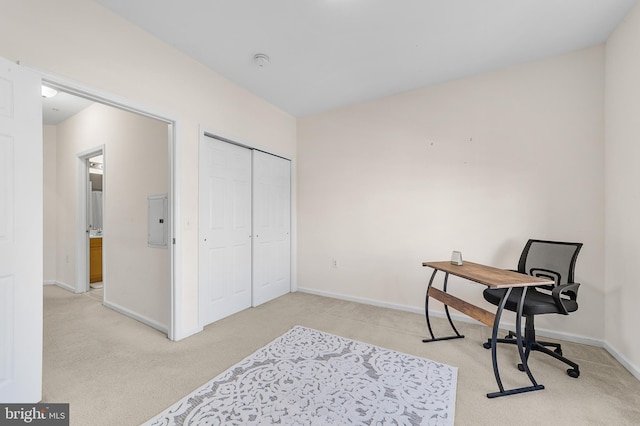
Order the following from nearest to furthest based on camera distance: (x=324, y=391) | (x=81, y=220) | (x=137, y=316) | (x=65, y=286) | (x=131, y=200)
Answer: (x=324, y=391) → (x=137, y=316) → (x=131, y=200) → (x=81, y=220) → (x=65, y=286)

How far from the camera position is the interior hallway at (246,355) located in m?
1.67

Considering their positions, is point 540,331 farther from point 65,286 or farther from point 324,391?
point 65,286

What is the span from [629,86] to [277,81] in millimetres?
3177

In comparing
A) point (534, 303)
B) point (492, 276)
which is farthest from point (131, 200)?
point (534, 303)

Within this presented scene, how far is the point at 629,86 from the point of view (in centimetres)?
214

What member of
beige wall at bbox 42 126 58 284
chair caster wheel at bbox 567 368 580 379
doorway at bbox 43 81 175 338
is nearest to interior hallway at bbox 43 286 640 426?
chair caster wheel at bbox 567 368 580 379

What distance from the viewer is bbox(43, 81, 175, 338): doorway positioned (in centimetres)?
287

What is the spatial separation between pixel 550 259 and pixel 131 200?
4.45 m

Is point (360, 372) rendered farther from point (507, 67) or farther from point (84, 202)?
point (84, 202)

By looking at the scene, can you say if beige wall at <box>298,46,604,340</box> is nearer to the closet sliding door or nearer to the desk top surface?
the closet sliding door

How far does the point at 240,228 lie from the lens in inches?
136

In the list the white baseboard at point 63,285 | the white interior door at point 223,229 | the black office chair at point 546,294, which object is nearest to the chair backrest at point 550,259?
the black office chair at point 546,294

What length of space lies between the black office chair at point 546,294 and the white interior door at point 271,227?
263cm

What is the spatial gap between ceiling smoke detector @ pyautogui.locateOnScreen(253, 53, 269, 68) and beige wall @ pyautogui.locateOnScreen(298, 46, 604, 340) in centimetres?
146
